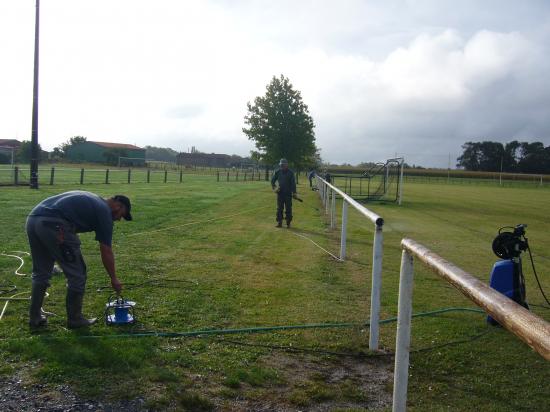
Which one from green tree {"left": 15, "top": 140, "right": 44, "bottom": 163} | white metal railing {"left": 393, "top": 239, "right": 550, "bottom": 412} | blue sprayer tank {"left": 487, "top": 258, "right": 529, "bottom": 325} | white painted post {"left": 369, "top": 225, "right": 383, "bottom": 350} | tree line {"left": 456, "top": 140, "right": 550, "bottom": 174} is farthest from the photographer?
tree line {"left": 456, "top": 140, "right": 550, "bottom": 174}

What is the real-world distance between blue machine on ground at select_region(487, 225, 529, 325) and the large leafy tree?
41.1 metres

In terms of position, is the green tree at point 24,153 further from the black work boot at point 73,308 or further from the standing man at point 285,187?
the black work boot at point 73,308

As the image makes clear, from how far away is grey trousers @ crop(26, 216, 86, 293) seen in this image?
496cm

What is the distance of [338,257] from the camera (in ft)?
32.7

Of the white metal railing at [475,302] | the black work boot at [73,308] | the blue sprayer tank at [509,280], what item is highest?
the white metal railing at [475,302]

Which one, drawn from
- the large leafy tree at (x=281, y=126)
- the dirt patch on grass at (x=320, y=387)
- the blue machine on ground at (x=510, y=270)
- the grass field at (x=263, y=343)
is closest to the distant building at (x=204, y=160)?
the large leafy tree at (x=281, y=126)

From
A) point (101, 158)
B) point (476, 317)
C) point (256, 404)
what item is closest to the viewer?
point (256, 404)

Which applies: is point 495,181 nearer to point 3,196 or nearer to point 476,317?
point 3,196

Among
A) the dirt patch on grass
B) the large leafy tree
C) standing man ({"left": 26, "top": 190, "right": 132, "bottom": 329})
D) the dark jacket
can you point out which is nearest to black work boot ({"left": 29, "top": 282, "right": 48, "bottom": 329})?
standing man ({"left": 26, "top": 190, "right": 132, "bottom": 329})

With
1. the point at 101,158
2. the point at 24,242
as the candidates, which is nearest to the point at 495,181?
the point at 101,158

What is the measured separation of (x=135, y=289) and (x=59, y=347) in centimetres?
219

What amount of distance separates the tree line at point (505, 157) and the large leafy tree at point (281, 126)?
70.8m

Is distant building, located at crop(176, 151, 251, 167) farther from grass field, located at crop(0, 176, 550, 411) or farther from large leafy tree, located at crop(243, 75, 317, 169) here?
grass field, located at crop(0, 176, 550, 411)

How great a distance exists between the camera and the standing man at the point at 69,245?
503cm
